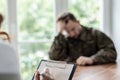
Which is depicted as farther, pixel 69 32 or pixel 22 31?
pixel 22 31

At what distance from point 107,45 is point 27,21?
4.23ft

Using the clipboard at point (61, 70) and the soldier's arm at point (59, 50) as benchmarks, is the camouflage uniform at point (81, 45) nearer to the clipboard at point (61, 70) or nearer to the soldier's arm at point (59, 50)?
the soldier's arm at point (59, 50)

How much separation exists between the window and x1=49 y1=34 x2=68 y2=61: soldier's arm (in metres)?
0.73

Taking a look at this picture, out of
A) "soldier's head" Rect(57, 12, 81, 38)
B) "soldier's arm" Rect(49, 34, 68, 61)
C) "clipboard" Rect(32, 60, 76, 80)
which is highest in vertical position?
"soldier's head" Rect(57, 12, 81, 38)

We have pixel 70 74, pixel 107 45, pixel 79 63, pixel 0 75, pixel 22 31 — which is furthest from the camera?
pixel 22 31

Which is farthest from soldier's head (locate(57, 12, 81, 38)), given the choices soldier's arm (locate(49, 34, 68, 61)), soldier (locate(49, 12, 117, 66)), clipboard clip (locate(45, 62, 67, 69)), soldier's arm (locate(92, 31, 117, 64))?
clipboard clip (locate(45, 62, 67, 69))

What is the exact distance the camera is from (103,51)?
2666 mm

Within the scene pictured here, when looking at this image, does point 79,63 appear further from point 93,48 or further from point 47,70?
point 47,70

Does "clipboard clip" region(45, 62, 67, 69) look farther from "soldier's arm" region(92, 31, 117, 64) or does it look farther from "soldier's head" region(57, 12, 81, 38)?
"soldier's head" region(57, 12, 81, 38)

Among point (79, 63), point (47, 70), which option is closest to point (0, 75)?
point (47, 70)

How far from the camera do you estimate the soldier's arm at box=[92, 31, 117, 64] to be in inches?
101

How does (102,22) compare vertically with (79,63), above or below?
above

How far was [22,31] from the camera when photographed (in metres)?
3.57

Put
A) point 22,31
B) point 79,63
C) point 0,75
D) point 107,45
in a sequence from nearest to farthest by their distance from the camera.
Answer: point 0,75 → point 79,63 → point 107,45 → point 22,31
